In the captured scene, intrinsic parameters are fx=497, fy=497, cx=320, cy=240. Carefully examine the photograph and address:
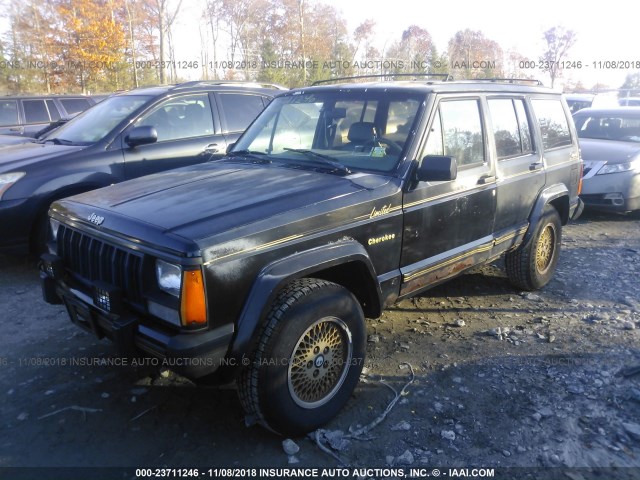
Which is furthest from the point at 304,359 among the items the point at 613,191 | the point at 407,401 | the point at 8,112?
the point at 8,112

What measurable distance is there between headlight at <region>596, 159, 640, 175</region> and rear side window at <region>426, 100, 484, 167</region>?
4875 millimetres

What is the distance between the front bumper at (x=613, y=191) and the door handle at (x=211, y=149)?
18.7ft

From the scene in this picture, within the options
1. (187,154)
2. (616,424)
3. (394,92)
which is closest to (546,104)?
(394,92)

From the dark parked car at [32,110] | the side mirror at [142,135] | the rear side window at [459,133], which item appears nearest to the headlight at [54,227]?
the side mirror at [142,135]

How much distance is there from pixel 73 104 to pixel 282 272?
35.6 ft

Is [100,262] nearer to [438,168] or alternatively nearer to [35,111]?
[438,168]

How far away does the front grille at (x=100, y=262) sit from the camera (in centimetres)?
259

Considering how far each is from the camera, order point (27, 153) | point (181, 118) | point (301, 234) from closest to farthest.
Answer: point (301, 234), point (27, 153), point (181, 118)

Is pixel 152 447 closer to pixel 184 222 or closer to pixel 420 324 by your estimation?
pixel 184 222

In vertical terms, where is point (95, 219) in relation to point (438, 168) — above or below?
below

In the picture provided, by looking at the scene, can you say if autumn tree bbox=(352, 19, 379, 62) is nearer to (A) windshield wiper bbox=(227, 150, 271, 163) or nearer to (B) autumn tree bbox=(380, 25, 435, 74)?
(B) autumn tree bbox=(380, 25, 435, 74)

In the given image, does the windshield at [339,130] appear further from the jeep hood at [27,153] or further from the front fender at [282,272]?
the jeep hood at [27,153]

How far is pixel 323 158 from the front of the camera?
3.60m

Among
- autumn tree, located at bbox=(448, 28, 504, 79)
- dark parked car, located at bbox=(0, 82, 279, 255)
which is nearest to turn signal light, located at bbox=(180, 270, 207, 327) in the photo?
dark parked car, located at bbox=(0, 82, 279, 255)
